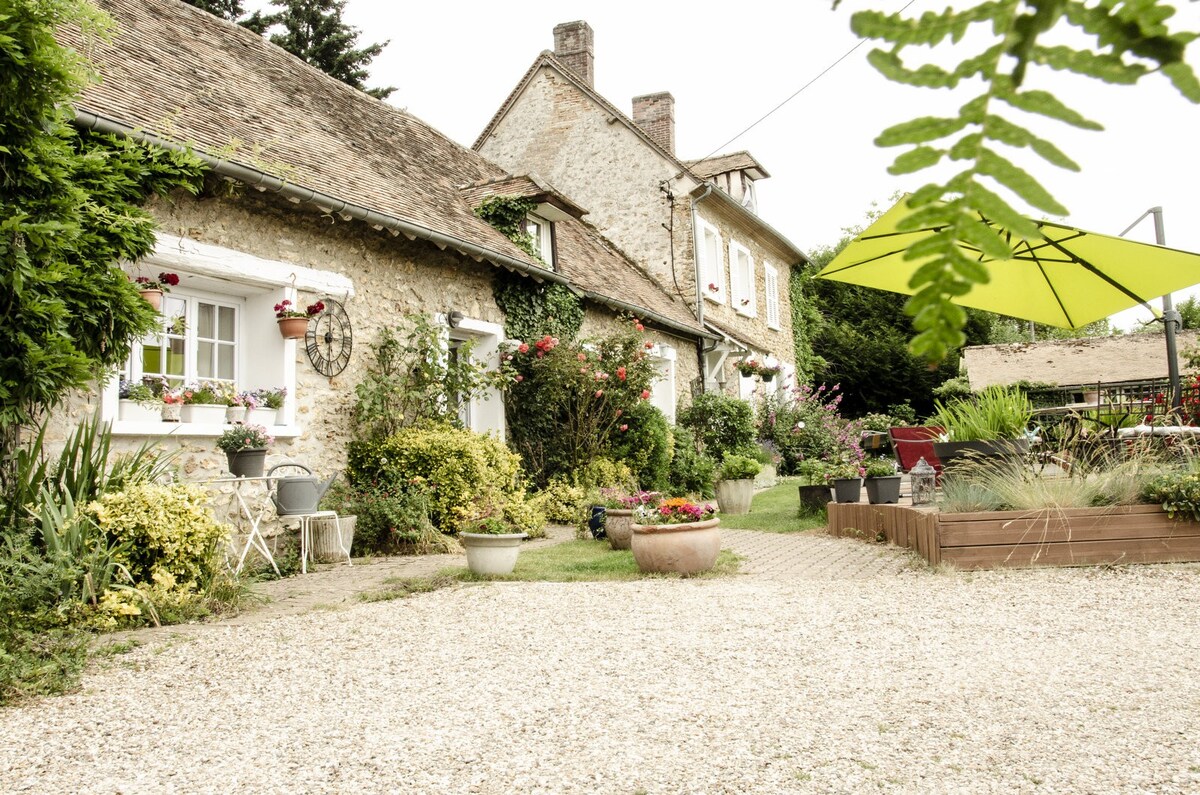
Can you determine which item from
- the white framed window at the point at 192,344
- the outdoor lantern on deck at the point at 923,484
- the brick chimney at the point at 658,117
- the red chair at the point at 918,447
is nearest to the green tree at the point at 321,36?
the brick chimney at the point at 658,117

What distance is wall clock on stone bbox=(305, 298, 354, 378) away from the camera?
808cm

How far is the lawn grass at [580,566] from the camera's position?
6.70m

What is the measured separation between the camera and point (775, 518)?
10594 mm

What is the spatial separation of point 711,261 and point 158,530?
12.6 metres

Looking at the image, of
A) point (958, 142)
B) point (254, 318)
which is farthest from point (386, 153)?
point (958, 142)

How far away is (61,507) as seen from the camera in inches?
210

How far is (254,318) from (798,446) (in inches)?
437

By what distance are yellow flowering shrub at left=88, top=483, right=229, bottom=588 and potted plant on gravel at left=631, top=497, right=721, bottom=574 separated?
288 centimetres

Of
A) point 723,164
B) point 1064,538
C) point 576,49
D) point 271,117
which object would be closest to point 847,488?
point 1064,538

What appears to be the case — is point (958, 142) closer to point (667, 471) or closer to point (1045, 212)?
point (1045, 212)

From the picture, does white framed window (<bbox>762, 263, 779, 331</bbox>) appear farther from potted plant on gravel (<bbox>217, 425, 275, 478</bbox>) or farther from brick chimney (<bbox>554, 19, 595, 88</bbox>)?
potted plant on gravel (<bbox>217, 425, 275, 478</bbox>)

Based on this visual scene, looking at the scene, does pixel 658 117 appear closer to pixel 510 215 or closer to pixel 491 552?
pixel 510 215

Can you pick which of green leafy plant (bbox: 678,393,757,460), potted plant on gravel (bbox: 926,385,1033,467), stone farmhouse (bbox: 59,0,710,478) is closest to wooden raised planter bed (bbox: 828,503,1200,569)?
potted plant on gravel (bbox: 926,385,1033,467)

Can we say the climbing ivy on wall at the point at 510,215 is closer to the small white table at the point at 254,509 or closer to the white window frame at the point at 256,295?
the white window frame at the point at 256,295
